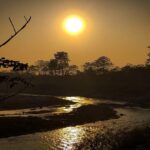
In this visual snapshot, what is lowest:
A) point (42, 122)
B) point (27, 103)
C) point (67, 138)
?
point (67, 138)

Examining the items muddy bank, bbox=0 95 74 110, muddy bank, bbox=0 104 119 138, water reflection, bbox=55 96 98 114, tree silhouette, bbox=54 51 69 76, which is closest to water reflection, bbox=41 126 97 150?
muddy bank, bbox=0 104 119 138

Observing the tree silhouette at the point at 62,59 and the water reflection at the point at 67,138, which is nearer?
the water reflection at the point at 67,138

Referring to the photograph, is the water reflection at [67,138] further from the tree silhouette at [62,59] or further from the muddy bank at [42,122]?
the tree silhouette at [62,59]

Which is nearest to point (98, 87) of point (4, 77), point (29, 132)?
point (29, 132)

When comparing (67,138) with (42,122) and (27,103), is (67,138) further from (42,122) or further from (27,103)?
(27,103)

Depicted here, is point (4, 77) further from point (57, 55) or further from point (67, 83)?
point (57, 55)

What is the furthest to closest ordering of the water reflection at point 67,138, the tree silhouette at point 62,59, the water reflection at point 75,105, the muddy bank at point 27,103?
the tree silhouette at point 62,59 < the muddy bank at point 27,103 < the water reflection at point 75,105 < the water reflection at point 67,138

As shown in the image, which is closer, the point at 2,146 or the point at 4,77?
the point at 4,77

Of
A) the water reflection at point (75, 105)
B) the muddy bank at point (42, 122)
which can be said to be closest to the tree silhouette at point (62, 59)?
the water reflection at point (75, 105)

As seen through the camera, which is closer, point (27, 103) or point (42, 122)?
point (42, 122)

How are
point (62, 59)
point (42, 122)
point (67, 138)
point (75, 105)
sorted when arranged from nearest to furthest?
point (67, 138)
point (42, 122)
point (75, 105)
point (62, 59)

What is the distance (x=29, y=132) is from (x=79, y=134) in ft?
15.4

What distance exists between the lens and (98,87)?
130 m

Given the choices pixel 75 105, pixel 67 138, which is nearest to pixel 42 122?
pixel 67 138
